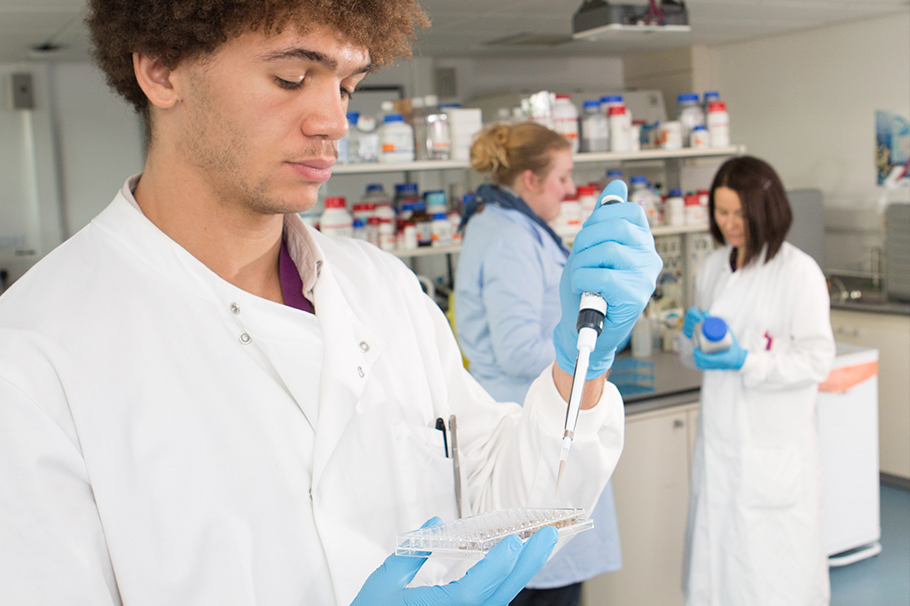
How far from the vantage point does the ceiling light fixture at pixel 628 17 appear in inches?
104

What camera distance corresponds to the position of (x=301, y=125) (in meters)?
0.94

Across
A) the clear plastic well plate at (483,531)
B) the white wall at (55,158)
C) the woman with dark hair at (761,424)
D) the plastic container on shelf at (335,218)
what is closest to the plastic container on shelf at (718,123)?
the woman with dark hair at (761,424)

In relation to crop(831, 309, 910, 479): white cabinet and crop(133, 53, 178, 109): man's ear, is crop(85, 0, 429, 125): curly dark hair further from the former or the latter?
crop(831, 309, 910, 479): white cabinet

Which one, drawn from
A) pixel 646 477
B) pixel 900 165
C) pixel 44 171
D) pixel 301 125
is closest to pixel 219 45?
pixel 301 125

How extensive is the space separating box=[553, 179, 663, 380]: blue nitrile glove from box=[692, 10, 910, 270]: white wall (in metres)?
4.07

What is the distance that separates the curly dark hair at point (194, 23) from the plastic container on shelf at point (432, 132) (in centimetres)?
180

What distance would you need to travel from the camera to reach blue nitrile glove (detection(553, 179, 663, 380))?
986 mm

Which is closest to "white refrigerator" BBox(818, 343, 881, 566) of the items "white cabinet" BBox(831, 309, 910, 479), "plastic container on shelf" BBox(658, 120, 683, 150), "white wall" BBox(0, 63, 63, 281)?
"white cabinet" BBox(831, 309, 910, 479)

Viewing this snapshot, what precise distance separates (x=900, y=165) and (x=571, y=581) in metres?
3.41

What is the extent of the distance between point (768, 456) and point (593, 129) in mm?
1503

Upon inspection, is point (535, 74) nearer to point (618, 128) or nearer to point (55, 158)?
point (618, 128)

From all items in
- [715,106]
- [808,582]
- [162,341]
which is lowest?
[808,582]

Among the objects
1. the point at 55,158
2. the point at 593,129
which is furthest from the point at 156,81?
the point at 55,158

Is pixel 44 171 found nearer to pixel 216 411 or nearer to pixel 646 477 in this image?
pixel 646 477
